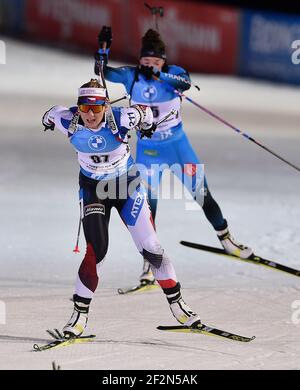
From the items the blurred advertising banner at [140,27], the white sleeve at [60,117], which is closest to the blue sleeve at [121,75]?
the white sleeve at [60,117]

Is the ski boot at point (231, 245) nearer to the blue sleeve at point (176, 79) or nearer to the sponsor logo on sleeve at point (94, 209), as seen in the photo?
the blue sleeve at point (176, 79)

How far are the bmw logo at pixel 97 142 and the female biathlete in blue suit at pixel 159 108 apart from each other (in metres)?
2.08

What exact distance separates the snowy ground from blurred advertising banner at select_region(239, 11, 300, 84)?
3251mm

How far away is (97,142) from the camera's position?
28.6 ft

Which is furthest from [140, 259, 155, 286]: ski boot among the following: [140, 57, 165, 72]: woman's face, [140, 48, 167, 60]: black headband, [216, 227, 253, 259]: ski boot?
[140, 48, 167, 60]: black headband

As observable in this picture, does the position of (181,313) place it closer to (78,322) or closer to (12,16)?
(78,322)

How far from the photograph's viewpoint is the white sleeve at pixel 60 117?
28.8ft

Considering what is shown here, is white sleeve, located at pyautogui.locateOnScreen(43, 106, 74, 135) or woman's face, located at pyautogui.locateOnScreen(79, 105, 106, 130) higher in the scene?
woman's face, located at pyautogui.locateOnScreen(79, 105, 106, 130)

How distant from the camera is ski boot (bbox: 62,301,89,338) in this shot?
8.87m

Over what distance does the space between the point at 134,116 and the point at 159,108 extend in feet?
7.97

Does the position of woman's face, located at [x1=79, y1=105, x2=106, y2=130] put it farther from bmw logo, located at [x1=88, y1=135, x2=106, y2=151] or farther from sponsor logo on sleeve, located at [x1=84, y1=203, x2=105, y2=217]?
sponsor logo on sleeve, located at [x1=84, y1=203, x2=105, y2=217]

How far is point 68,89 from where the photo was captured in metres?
24.6
